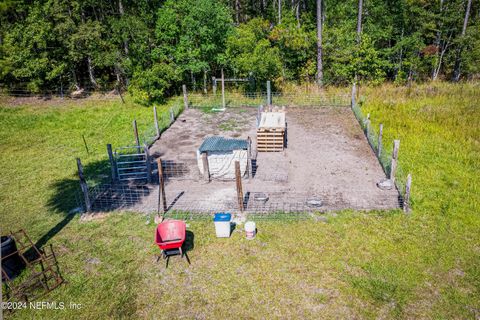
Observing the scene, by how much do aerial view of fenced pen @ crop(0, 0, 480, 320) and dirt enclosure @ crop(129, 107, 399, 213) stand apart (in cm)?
10

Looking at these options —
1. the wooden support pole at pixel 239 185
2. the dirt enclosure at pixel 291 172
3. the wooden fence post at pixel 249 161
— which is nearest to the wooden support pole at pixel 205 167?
the dirt enclosure at pixel 291 172

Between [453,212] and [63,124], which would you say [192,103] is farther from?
[453,212]

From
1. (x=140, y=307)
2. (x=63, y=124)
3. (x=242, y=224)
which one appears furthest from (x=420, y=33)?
(x=140, y=307)

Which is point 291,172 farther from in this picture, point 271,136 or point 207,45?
point 207,45

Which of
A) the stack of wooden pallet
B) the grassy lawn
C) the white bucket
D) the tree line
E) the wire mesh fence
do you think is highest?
the tree line

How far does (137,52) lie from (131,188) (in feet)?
50.4

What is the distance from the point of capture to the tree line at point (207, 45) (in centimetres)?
2605

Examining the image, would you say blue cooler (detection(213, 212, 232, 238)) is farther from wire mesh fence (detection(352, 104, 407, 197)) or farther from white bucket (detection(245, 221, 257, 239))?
wire mesh fence (detection(352, 104, 407, 197))

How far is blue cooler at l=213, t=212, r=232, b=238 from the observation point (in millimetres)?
11143

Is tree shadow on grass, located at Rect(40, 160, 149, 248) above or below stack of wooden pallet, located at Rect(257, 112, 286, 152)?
below

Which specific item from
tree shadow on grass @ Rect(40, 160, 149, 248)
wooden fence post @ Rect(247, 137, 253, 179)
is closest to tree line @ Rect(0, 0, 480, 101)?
tree shadow on grass @ Rect(40, 160, 149, 248)

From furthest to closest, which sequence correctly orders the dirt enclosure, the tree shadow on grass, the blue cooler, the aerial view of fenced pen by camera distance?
the tree shadow on grass → the dirt enclosure → the blue cooler → the aerial view of fenced pen

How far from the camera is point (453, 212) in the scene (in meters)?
12.0

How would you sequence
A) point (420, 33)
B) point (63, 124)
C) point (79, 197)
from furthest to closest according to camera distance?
point (420, 33) → point (63, 124) → point (79, 197)
